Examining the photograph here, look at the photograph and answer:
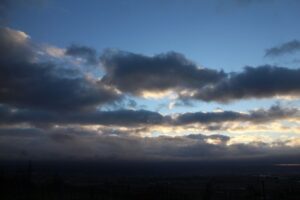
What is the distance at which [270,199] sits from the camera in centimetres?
4362

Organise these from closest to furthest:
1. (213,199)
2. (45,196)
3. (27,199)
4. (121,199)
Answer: (27,199) < (45,196) < (121,199) < (213,199)

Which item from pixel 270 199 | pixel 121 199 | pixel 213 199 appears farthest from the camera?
pixel 213 199

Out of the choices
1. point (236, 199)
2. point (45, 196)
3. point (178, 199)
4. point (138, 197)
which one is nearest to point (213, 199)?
point (236, 199)

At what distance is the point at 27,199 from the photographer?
92.8 ft

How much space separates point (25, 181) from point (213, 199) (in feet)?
70.3

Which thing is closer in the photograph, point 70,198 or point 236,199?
point 70,198

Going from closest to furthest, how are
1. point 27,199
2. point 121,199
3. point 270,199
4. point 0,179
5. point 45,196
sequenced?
1. point 27,199
2. point 45,196
3. point 121,199
4. point 0,179
5. point 270,199

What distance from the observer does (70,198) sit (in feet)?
101

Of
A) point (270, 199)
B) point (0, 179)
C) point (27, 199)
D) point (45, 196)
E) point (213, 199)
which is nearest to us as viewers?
point (27, 199)

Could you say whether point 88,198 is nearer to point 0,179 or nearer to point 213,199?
point 0,179

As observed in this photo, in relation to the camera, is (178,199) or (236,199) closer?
(178,199)

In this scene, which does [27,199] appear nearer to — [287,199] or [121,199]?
[121,199]

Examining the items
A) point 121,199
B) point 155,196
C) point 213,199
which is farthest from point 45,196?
point 213,199

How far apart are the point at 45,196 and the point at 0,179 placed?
37.5 feet
